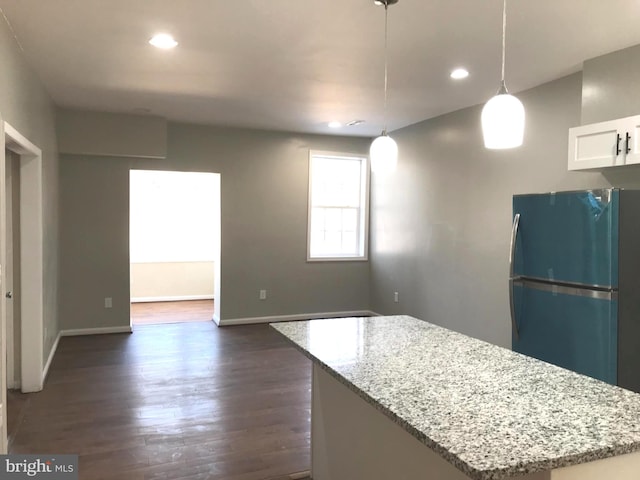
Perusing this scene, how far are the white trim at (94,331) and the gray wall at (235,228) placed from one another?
0.17ft

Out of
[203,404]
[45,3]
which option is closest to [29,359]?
[203,404]

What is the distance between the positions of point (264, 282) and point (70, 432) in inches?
144

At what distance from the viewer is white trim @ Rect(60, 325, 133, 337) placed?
5.84 meters

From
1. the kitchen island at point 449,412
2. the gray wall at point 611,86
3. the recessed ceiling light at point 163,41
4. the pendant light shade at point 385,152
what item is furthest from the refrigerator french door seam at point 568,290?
the recessed ceiling light at point 163,41

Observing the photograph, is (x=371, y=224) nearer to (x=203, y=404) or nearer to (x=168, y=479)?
(x=203, y=404)

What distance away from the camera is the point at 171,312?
751 cm

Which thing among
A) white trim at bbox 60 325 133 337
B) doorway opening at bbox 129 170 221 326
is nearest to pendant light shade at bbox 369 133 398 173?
white trim at bbox 60 325 133 337

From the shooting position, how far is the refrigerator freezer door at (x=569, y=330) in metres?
2.92

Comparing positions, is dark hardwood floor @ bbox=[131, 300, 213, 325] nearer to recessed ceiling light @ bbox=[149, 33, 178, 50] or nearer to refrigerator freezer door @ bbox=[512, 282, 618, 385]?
recessed ceiling light @ bbox=[149, 33, 178, 50]

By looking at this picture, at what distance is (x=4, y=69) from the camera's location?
290cm

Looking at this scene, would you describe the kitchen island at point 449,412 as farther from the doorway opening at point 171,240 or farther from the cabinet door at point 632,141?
the doorway opening at point 171,240

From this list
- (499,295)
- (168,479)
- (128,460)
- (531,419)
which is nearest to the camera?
(531,419)

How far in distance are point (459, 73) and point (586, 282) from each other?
188 centimetres

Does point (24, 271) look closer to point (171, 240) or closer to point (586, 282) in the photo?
point (586, 282)
